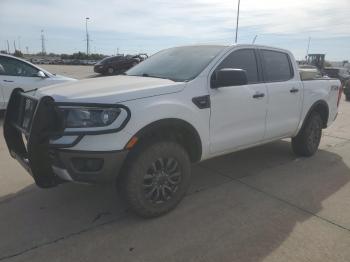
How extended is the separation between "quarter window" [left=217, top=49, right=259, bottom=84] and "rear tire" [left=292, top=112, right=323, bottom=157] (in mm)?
1601

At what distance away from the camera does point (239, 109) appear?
165 inches

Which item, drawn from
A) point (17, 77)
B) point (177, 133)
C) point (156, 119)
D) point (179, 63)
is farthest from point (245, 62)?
Result: point (17, 77)

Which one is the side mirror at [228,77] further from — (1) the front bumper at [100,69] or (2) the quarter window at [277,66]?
(1) the front bumper at [100,69]

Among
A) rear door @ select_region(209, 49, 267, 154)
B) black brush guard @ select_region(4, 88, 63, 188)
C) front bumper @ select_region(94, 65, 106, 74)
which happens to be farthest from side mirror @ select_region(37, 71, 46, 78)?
front bumper @ select_region(94, 65, 106, 74)

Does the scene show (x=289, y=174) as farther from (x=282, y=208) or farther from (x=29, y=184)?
(x=29, y=184)

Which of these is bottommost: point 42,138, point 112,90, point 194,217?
point 194,217

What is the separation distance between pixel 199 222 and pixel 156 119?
3.63 ft

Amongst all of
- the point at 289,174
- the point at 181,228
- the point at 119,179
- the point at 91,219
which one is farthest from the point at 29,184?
the point at 289,174

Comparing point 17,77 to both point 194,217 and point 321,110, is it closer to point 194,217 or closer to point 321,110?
point 194,217

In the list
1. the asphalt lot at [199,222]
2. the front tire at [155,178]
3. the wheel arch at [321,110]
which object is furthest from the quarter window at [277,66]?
the front tire at [155,178]

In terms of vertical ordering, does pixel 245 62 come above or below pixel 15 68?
above

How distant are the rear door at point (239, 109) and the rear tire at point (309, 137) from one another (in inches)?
52.5

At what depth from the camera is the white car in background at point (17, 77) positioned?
A: 7.90 m

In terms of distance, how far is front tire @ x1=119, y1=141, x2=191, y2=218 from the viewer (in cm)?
326
